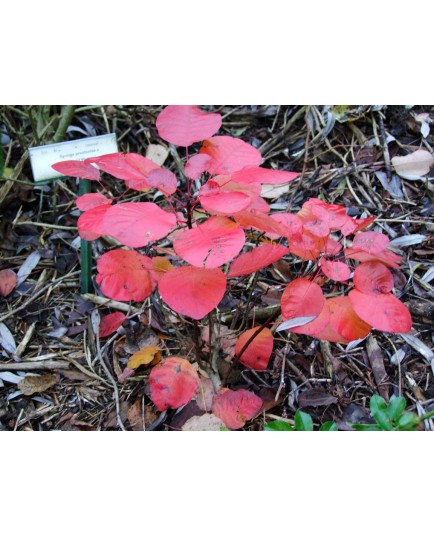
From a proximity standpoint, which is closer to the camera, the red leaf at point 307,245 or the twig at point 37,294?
the red leaf at point 307,245

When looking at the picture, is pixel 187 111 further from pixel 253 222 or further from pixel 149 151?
pixel 149 151

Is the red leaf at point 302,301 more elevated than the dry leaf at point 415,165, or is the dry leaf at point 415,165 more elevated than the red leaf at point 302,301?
the red leaf at point 302,301

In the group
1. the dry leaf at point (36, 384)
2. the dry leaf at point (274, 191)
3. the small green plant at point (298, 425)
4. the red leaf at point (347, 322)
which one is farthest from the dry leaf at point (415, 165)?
the dry leaf at point (36, 384)

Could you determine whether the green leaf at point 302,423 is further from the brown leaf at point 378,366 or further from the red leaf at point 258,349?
the brown leaf at point 378,366

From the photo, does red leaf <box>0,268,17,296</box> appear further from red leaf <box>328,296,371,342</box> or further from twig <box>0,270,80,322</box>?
red leaf <box>328,296,371,342</box>

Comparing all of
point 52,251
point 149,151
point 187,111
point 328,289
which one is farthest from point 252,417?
point 149,151

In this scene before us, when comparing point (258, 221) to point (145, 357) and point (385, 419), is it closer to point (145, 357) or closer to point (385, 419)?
point (385, 419)

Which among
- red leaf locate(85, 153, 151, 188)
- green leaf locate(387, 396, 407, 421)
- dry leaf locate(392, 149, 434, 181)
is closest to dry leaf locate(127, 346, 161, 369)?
red leaf locate(85, 153, 151, 188)
